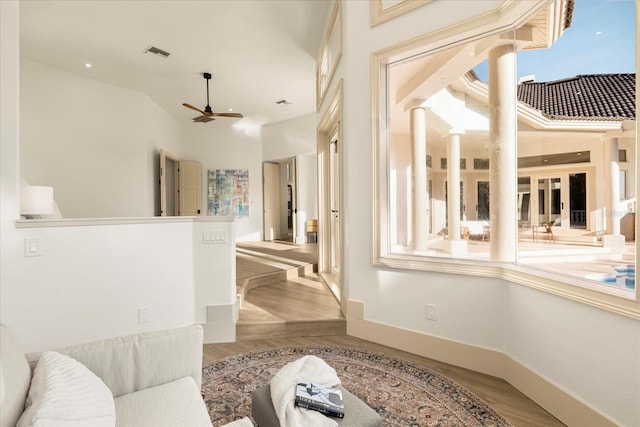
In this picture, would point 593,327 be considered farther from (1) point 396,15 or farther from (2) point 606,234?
(1) point 396,15

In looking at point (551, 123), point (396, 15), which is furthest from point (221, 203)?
point (551, 123)

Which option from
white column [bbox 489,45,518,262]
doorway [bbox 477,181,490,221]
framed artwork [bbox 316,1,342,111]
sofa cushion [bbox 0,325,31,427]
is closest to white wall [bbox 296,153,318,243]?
framed artwork [bbox 316,1,342,111]

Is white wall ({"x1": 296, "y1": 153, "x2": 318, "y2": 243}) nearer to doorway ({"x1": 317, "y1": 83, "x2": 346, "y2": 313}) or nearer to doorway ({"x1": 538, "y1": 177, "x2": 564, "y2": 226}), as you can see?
doorway ({"x1": 317, "y1": 83, "x2": 346, "y2": 313})

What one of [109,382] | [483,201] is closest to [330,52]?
[483,201]

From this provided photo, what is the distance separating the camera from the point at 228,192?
28.8 feet

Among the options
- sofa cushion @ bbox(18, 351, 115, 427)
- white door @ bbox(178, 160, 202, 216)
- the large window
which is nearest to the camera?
sofa cushion @ bbox(18, 351, 115, 427)

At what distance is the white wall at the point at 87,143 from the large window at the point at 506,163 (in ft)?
17.2

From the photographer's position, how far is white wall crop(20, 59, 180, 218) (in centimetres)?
498

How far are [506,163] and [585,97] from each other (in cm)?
60

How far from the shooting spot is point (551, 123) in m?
2.24

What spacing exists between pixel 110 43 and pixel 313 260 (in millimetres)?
4447

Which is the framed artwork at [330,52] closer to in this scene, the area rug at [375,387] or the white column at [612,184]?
the white column at [612,184]

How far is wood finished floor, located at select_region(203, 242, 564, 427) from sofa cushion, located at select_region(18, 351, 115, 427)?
61.2 inches

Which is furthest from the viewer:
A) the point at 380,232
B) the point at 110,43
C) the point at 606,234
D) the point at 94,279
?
the point at 110,43
